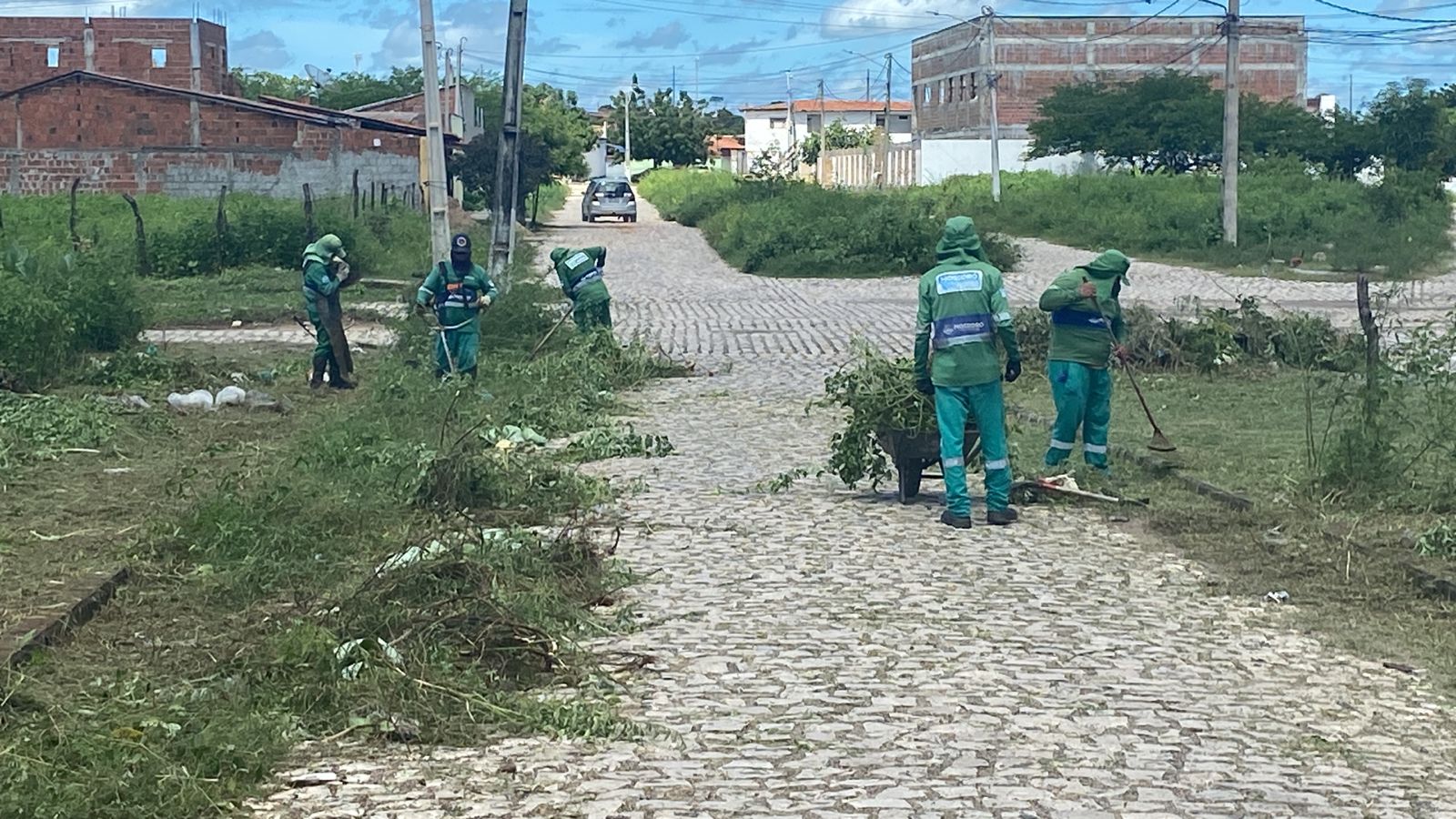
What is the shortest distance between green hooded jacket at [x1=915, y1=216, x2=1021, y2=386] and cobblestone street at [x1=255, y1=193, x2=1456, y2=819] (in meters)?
0.94

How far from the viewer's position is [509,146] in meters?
25.1

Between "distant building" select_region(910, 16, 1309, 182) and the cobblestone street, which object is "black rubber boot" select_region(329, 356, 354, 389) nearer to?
the cobblestone street

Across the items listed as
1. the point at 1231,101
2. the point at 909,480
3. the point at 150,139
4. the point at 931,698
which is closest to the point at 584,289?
the point at 909,480

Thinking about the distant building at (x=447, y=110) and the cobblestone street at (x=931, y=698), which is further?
the distant building at (x=447, y=110)

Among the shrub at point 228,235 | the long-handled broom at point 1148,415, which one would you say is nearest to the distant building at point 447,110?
the shrub at point 228,235

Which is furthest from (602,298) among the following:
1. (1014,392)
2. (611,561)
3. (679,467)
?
(611,561)

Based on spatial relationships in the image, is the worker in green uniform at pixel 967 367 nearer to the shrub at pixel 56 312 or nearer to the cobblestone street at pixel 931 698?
the cobblestone street at pixel 931 698

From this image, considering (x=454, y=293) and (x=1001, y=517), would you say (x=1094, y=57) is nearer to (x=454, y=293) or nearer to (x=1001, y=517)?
(x=454, y=293)

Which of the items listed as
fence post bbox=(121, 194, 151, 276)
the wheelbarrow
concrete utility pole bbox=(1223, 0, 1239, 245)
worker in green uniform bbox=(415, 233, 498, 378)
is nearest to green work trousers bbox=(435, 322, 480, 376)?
worker in green uniform bbox=(415, 233, 498, 378)

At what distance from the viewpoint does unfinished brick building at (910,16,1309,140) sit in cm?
8925

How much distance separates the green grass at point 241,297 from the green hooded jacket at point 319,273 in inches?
210

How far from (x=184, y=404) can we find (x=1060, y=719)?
11.1 metres

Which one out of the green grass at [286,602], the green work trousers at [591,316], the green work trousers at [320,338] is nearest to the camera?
the green grass at [286,602]

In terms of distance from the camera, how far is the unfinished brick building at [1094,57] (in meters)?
89.2
